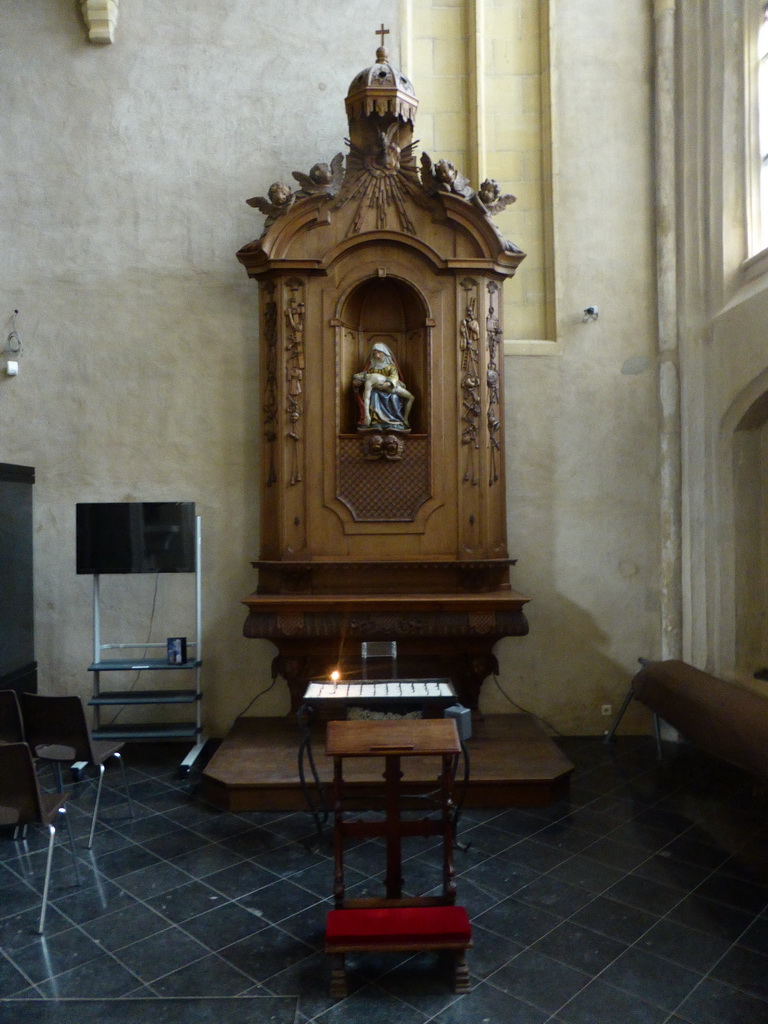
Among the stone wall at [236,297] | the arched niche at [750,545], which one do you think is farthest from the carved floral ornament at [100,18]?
the arched niche at [750,545]

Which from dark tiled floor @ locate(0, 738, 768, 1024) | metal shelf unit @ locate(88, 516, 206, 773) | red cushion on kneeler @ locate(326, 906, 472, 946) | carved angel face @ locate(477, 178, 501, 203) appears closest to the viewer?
dark tiled floor @ locate(0, 738, 768, 1024)

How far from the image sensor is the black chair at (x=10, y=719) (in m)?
4.16

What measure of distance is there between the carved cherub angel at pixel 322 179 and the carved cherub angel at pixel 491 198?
1003 millimetres

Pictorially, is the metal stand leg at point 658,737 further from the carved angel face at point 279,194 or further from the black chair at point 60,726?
the carved angel face at point 279,194

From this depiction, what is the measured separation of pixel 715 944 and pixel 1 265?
629 centimetres

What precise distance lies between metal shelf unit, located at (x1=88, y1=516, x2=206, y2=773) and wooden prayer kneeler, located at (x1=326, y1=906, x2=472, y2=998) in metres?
2.52

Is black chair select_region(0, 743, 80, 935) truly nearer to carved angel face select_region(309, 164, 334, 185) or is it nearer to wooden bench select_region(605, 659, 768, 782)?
wooden bench select_region(605, 659, 768, 782)

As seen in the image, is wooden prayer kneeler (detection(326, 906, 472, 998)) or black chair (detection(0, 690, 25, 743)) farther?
black chair (detection(0, 690, 25, 743))

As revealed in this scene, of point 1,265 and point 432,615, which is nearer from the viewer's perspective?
point 432,615

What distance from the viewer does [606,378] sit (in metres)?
6.29

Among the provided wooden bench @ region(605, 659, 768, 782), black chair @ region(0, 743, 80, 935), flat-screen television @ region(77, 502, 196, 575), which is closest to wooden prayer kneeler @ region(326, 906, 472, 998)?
black chair @ region(0, 743, 80, 935)

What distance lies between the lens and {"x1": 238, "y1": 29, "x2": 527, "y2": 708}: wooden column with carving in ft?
18.5

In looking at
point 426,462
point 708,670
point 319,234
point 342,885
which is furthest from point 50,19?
point 708,670

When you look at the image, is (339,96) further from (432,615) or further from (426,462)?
(432,615)
